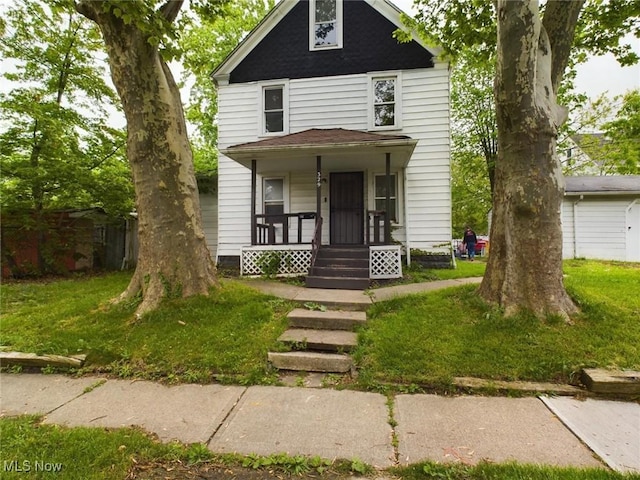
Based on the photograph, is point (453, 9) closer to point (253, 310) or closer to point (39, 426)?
point (253, 310)

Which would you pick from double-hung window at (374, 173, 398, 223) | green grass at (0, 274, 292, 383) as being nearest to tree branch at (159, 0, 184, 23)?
Answer: green grass at (0, 274, 292, 383)

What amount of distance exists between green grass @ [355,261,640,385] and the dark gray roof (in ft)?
38.2

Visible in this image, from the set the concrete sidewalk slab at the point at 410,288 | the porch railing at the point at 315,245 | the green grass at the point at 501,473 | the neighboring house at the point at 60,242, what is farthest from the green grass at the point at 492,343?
the neighboring house at the point at 60,242

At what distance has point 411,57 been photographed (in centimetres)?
898

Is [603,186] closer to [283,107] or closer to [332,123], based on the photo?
[332,123]

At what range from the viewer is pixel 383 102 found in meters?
9.26

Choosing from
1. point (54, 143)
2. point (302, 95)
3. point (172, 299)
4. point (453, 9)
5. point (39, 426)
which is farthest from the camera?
point (302, 95)

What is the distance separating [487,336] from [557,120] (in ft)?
10.4

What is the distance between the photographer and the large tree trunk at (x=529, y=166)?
395 centimetres

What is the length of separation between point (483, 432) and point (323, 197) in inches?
301

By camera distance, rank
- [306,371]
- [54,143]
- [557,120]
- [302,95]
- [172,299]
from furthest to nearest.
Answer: [302,95]
[54,143]
[172,299]
[557,120]
[306,371]

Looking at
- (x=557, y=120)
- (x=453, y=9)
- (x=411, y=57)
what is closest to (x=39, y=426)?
(x=557, y=120)

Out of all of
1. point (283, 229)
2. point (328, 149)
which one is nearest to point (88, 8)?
point (328, 149)

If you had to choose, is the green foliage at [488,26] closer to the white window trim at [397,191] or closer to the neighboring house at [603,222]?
the white window trim at [397,191]
